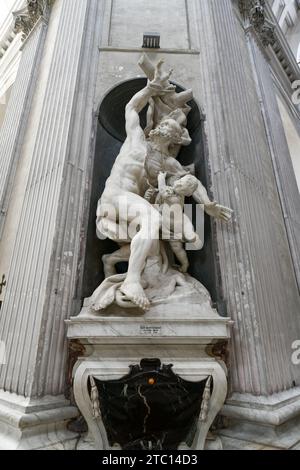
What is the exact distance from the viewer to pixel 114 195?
3.00 metres

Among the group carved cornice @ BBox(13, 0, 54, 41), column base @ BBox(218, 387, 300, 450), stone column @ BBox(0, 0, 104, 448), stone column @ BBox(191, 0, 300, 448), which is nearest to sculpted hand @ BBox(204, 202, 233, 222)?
stone column @ BBox(191, 0, 300, 448)

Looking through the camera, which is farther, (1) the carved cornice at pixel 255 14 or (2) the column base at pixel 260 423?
(1) the carved cornice at pixel 255 14

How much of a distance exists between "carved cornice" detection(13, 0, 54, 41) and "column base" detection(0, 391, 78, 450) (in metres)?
6.22

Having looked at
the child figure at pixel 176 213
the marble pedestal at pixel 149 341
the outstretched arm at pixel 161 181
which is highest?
the outstretched arm at pixel 161 181

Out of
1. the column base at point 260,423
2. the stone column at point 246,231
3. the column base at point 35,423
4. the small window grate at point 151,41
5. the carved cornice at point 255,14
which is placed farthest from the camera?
the carved cornice at point 255,14

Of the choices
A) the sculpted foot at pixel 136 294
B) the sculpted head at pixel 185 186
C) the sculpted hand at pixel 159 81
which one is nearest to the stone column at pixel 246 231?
the sculpted head at pixel 185 186

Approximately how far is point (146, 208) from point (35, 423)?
1931 mm

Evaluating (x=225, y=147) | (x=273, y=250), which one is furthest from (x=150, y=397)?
(x=225, y=147)

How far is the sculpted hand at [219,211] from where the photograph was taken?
3096 mm

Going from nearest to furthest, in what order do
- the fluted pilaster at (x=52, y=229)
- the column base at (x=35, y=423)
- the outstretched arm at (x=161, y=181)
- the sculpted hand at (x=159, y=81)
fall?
1. the column base at (x=35, y=423)
2. the fluted pilaster at (x=52, y=229)
3. the outstretched arm at (x=161, y=181)
4. the sculpted hand at (x=159, y=81)

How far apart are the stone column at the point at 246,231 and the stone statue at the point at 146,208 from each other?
1.27 feet

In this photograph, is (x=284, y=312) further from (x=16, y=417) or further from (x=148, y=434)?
(x=16, y=417)

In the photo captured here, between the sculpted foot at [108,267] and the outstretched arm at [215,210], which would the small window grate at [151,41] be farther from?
the sculpted foot at [108,267]

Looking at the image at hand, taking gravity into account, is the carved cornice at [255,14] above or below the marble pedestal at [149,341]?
above
